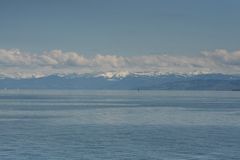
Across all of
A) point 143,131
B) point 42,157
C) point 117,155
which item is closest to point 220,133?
point 143,131

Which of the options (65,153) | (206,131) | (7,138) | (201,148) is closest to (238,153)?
(201,148)

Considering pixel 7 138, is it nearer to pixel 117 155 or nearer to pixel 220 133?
pixel 117 155

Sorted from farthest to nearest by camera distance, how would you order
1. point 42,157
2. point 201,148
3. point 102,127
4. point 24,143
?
1. point 102,127
2. point 24,143
3. point 201,148
4. point 42,157

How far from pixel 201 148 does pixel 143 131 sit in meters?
24.4

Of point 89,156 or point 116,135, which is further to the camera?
point 116,135

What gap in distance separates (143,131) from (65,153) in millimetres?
29451

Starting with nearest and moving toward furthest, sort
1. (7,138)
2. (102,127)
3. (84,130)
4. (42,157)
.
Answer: (42,157) → (7,138) → (84,130) → (102,127)

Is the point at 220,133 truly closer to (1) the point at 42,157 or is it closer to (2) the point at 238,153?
(2) the point at 238,153

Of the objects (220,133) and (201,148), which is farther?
(220,133)

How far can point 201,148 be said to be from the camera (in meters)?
71.6

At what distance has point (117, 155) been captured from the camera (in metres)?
65.9

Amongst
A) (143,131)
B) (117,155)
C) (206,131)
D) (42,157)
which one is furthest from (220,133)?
(42,157)

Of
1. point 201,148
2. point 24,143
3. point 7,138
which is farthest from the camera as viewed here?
point 7,138

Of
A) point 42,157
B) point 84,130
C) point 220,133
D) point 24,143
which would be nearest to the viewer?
point 42,157
